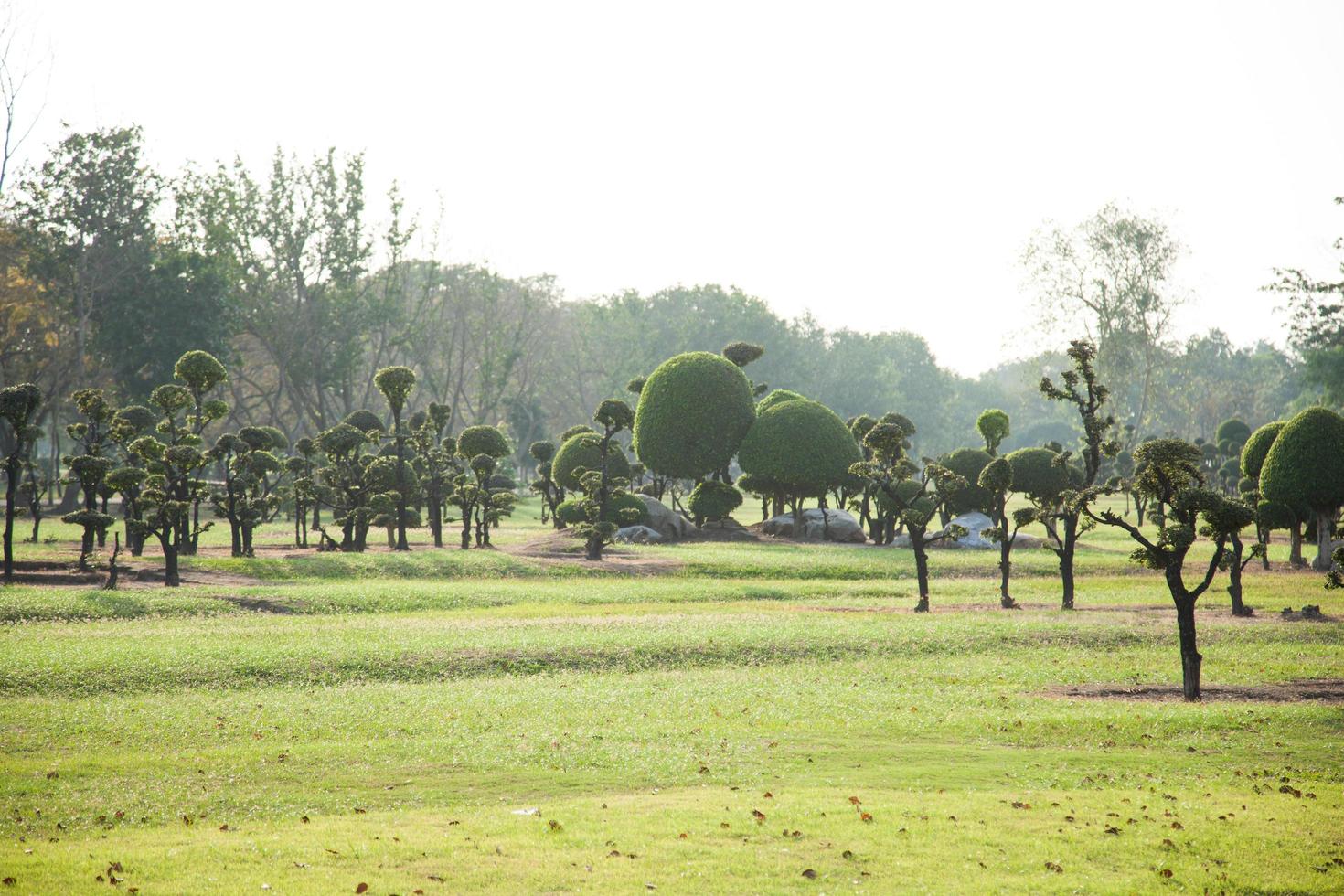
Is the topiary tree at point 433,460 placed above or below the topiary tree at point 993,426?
below

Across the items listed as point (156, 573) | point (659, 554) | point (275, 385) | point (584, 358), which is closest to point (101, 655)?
point (156, 573)

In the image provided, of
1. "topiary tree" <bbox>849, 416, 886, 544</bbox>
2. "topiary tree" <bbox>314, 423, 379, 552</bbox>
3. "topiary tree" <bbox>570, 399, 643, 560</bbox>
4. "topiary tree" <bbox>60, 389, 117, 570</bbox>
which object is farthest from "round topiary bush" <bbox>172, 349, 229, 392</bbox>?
"topiary tree" <bbox>849, 416, 886, 544</bbox>

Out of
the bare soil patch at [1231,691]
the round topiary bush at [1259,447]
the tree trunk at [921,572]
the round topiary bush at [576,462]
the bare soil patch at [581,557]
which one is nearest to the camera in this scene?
the bare soil patch at [1231,691]

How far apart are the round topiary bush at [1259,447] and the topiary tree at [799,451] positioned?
15.7m

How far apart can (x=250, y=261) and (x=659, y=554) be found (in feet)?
137

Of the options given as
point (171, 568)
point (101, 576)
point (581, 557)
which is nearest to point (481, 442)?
point (581, 557)

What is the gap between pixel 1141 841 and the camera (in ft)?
37.3

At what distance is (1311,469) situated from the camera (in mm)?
35719

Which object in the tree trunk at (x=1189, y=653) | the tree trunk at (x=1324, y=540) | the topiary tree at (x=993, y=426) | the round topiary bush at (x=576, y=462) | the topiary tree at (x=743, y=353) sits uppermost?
the topiary tree at (x=743, y=353)

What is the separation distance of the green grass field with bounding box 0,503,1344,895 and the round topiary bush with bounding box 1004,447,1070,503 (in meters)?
16.1

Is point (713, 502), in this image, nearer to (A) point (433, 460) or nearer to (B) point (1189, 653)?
(A) point (433, 460)

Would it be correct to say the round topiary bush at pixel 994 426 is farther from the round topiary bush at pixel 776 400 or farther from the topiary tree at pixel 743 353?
the topiary tree at pixel 743 353

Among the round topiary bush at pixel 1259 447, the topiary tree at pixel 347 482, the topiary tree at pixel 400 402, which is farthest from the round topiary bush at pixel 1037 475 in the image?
the topiary tree at pixel 347 482

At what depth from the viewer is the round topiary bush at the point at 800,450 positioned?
49.6 metres
